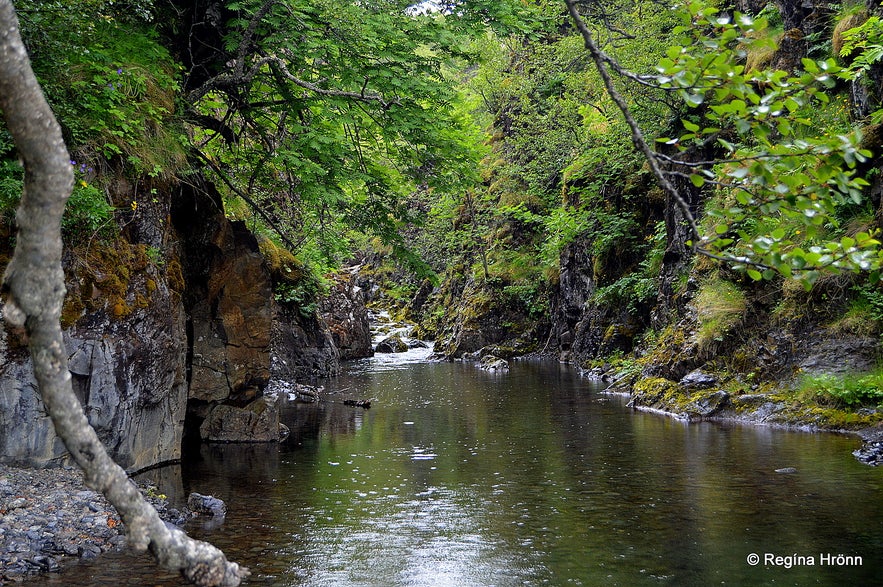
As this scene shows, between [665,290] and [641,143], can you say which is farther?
[665,290]

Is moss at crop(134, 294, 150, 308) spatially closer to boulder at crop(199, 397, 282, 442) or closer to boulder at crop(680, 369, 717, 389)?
boulder at crop(199, 397, 282, 442)

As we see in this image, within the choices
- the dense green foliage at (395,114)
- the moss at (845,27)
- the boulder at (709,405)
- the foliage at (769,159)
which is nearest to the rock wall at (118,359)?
the dense green foliage at (395,114)

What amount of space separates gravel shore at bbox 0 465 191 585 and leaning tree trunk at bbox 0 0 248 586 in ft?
17.8

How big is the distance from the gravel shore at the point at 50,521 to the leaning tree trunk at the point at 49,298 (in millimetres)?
5420

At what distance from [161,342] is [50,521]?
14.1 feet

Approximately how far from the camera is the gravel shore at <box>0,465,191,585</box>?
282 inches

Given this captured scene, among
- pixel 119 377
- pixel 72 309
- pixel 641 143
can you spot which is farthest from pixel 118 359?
pixel 641 143

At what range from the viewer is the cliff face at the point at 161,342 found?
377 inches

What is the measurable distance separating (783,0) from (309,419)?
17.7m

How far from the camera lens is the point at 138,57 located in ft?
38.4

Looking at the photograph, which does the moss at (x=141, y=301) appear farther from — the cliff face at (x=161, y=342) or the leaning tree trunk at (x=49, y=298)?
the leaning tree trunk at (x=49, y=298)

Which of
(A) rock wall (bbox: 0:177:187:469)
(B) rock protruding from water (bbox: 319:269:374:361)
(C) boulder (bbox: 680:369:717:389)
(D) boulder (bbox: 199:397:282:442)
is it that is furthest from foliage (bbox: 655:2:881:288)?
(B) rock protruding from water (bbox: 319:269:374:361)

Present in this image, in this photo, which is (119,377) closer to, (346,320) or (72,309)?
(72,309)

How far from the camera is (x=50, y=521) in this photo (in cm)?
798
